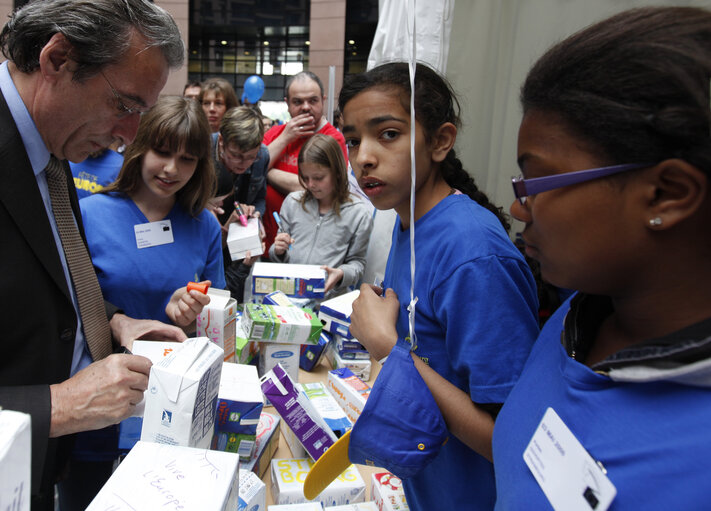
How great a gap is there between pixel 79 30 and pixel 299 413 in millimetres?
1154

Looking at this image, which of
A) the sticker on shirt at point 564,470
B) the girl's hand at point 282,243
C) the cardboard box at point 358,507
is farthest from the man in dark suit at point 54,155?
the girl's hand at point 282,243

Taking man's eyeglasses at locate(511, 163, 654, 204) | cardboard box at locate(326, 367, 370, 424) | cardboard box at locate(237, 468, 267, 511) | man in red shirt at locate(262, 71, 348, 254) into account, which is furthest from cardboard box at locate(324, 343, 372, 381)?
man in red shirt at locate(262, 71, 348, 254)

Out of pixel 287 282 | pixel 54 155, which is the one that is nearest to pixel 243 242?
pixel 287 282

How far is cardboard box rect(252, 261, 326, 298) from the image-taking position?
85.2 inches

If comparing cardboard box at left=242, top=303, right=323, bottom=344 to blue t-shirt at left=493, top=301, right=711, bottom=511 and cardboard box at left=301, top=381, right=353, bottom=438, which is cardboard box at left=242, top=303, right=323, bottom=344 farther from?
blue t-shirt at left=493, top=301, right=711, bottom=511

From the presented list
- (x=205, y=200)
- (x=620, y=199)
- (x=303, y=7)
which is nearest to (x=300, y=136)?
(x=205, y=200)

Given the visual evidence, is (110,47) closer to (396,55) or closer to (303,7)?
(396,55)

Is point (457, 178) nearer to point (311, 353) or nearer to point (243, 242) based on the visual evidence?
point (311, 353)

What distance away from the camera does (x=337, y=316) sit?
197 centimetres

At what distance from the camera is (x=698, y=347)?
467mm

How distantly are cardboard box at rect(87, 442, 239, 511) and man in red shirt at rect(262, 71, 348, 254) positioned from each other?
260 centimetres

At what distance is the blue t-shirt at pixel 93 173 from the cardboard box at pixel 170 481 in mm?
2144

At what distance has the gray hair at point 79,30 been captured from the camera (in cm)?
102

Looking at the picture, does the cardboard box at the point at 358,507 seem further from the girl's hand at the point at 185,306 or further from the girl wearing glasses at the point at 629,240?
the girl's hand at the point at 185,306
